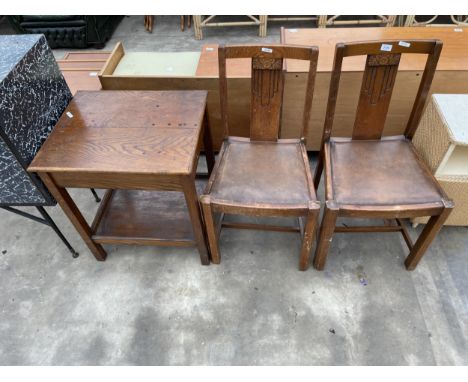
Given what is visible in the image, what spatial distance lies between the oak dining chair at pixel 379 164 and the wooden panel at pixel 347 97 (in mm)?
360

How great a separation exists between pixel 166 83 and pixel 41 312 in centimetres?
151

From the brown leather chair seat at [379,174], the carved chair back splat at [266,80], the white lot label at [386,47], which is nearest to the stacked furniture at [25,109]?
the carved chair back splat at [266,80]

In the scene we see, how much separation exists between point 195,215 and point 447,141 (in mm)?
1233

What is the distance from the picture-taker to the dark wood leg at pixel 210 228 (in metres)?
1.46

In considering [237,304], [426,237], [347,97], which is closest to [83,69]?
[347,97]

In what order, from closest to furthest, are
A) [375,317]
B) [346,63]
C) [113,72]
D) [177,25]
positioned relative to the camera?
[375,317] → [346,63] → [113,72] → [177,25]

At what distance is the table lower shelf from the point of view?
1.79 metres

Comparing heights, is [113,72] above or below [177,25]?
above

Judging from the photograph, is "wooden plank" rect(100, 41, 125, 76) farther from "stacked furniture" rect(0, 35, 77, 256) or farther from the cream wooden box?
the cream wooden box

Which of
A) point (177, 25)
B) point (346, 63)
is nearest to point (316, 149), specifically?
point (346, 63)

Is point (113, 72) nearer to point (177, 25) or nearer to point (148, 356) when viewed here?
point (148, 356)

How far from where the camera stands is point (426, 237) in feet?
5.21

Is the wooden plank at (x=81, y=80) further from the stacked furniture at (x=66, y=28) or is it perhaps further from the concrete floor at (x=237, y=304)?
the stacked furniture at (x=66, y=28)
